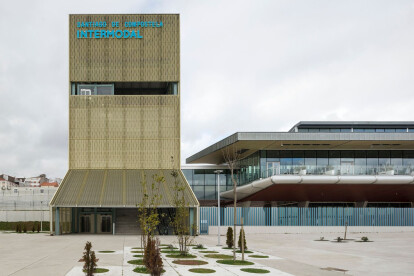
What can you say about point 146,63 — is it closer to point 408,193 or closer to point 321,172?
point 321,172

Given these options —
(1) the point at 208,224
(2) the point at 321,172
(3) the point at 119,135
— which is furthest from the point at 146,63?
(2) the point at 321,172

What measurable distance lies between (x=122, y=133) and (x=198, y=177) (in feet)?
64.7

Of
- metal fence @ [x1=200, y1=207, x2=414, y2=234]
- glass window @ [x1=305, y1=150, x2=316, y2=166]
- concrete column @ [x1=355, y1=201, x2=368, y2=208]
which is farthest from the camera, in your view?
concrete column @ [x1=355, y1=201, x2=368, y2=208]

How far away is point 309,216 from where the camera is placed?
162 ft

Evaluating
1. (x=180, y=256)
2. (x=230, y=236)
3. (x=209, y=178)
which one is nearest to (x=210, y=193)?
(x=209, y=178)

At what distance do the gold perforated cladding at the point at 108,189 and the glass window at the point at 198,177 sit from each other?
17565 mm

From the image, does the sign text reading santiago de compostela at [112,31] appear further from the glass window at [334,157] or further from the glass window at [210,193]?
the glass window at [210,193]

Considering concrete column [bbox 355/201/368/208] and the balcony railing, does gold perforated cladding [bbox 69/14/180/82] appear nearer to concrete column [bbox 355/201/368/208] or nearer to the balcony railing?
the balcony railing

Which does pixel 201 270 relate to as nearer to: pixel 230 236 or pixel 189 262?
pixel 189 262

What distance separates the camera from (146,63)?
171ft

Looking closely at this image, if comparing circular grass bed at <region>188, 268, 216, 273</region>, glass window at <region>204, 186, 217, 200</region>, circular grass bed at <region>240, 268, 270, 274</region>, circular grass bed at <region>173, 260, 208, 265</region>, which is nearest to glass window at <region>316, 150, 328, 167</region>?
glass window at <region>204, 186, 217, 200</region>

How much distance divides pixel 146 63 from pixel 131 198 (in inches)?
652

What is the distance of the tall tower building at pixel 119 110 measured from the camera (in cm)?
4925

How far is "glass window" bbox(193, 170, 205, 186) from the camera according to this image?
6725cm
